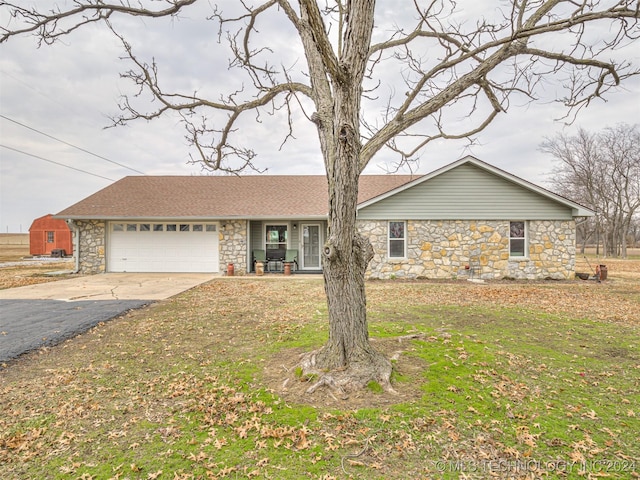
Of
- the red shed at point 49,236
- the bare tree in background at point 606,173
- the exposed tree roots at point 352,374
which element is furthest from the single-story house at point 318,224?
the bare tree in background at point 606,173

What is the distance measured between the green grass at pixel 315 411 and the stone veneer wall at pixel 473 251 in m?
7.36

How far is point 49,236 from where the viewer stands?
91.7ft

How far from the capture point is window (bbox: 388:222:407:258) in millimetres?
13422

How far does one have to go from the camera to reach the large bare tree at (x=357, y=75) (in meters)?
3.52

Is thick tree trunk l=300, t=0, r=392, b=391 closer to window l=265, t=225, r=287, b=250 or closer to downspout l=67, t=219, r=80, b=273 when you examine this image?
window l=265, t=225, r=287, b=250

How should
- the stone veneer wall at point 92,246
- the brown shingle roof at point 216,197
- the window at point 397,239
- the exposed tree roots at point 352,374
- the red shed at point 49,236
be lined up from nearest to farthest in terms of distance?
the exposed tree roots at point 352,374 → the window at point 397,239 → the brown shingle roof at point 216,197 → the stone veneer wall at point 92,246 → the red shed at point 49,236

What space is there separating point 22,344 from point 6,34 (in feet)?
14.7

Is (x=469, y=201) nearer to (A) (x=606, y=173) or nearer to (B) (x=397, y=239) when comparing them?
(B) (x=397, y=239)

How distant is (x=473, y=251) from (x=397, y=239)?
298 cm

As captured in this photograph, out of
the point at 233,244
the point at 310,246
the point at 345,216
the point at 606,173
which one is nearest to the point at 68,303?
the point at 233,244

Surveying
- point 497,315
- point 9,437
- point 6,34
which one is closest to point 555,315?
point 497,315

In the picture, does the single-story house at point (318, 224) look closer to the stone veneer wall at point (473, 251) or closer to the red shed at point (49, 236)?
the stone veneer wall at point (473, 251)

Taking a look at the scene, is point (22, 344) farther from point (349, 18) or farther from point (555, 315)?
point (555, 315)

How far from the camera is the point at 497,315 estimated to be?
286 inches
